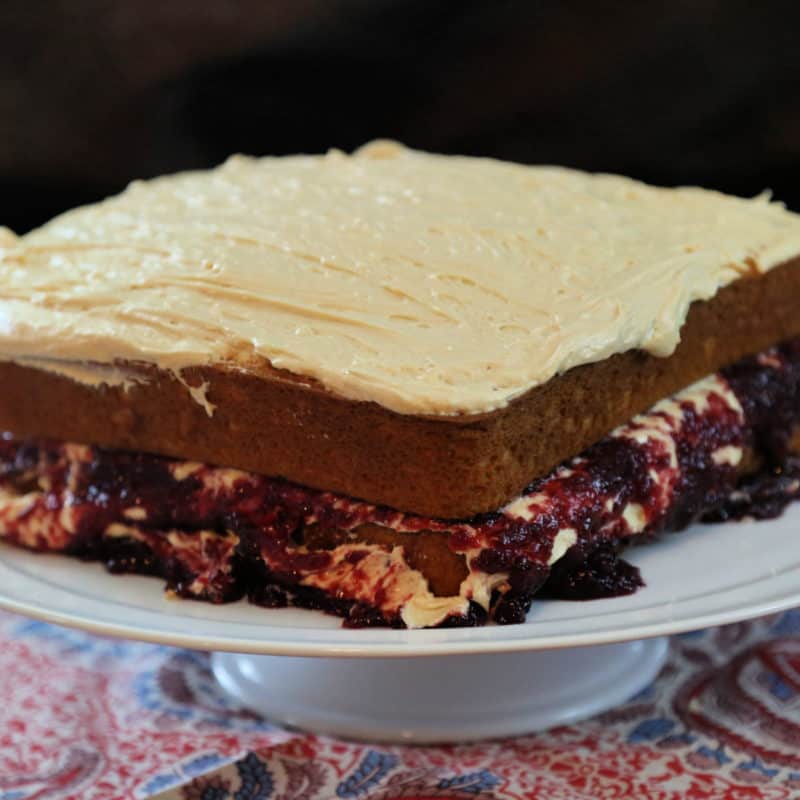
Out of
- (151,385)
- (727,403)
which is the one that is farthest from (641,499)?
(151,385)

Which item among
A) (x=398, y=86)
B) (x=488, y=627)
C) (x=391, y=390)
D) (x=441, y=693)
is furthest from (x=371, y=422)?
(x=398, y=86)

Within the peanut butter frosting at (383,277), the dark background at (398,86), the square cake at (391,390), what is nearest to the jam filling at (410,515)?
the square cake at (391,390)

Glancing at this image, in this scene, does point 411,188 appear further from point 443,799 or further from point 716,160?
point 716,160

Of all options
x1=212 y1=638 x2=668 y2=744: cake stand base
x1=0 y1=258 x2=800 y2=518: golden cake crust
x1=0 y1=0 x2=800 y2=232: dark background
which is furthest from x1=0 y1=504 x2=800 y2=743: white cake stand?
x1=0 y1=0 x2=800 y2=232: dark background

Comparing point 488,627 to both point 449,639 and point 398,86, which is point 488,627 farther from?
point 398,86

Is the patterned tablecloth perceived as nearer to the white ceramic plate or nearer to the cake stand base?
the cake stand base

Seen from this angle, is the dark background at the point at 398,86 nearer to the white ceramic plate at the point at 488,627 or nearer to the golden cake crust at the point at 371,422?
Answer: the golden cake crust at the point at 371,422
